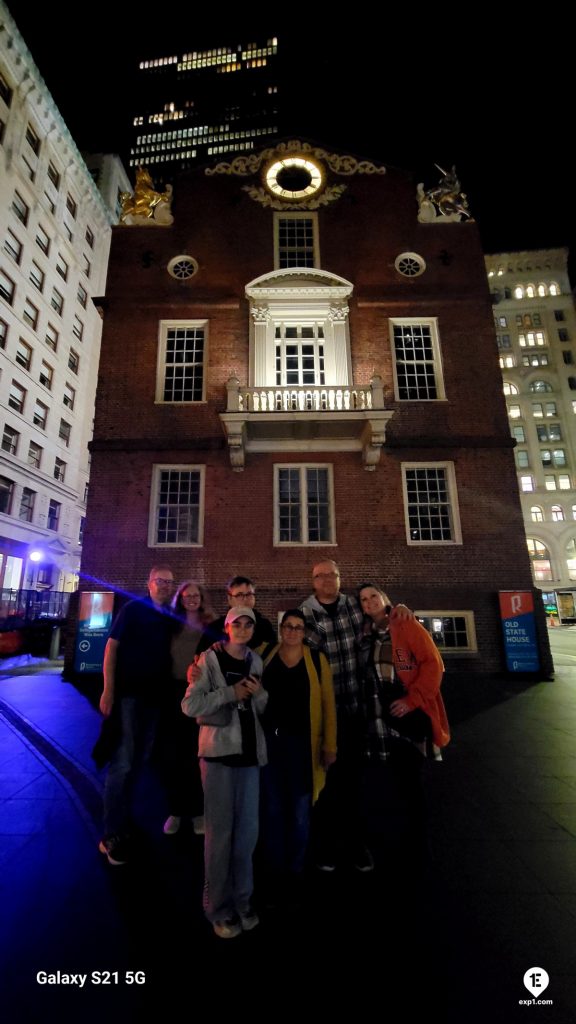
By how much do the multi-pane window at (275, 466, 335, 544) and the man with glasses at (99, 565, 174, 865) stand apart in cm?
858

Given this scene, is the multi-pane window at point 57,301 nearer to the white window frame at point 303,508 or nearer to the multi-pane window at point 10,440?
the multi-pane window at point 10,440

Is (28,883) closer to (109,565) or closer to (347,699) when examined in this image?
(347,699)

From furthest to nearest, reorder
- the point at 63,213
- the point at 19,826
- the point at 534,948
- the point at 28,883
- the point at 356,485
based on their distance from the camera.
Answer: the point at 63,213 → the point at 356,485 → the point at 19,826 → the point at 28,883 → the point at 534,948

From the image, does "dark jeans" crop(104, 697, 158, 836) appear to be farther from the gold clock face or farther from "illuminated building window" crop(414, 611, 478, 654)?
the gold clock face

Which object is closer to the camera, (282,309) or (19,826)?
(19,826)

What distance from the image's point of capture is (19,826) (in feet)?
13.2

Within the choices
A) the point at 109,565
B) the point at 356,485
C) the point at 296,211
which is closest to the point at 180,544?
the point at 109,565

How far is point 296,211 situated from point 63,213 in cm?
2871

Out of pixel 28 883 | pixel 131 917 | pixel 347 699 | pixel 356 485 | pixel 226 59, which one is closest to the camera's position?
pixel 131 917

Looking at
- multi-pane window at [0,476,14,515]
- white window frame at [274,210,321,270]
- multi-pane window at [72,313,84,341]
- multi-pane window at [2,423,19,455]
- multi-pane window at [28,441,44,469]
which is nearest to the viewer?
white window frame at [274,210,321,270]

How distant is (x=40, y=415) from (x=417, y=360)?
27097mm

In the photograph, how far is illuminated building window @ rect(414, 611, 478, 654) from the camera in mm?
12070

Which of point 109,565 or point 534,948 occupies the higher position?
point 109,565

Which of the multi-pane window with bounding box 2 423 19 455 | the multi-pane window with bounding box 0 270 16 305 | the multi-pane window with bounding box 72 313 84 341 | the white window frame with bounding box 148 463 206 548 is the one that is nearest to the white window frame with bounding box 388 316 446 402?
the white window frame with bounding box 148 463 206 548
